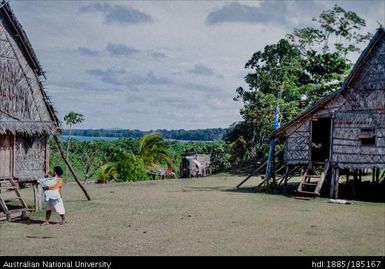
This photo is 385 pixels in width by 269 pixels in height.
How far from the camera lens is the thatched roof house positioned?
16609mm

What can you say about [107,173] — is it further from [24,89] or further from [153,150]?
[24,89]

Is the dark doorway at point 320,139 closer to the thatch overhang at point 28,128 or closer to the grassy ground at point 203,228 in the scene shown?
the grassy ground at point 203,228

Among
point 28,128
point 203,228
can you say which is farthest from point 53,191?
point 203,228

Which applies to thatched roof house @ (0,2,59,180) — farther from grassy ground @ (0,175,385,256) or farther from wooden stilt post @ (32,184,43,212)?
grassy ground @ (0,175,385,256)

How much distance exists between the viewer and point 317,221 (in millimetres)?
15086

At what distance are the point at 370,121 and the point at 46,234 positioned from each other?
14981 millimetres

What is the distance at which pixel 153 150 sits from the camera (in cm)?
3744

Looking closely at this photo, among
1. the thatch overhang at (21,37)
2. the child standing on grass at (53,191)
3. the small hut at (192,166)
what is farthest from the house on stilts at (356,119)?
the small hut at (192,166)

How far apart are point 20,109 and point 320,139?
1810 cm

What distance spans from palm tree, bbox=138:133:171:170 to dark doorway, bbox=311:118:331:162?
44.3 ft

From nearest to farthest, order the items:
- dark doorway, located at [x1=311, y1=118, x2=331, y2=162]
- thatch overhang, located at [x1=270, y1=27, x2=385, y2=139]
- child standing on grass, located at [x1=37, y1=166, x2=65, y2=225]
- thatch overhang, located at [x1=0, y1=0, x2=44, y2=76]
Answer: child standing on grass, located at [x1=37, y1=166, x2=65, y2=225]
thatch overhang, located at [x1=0, y1=0, x2=44, y2=76]
thatch overhang, located at [x1=270, y1=27, x2=385, y2=139]
dark doorway, located at [x1=311, y1=118, x2=331, y2=162]

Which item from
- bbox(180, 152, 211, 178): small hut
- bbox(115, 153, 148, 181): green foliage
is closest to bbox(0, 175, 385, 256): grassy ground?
bbox(115, 153, 148, 181): green foliage
